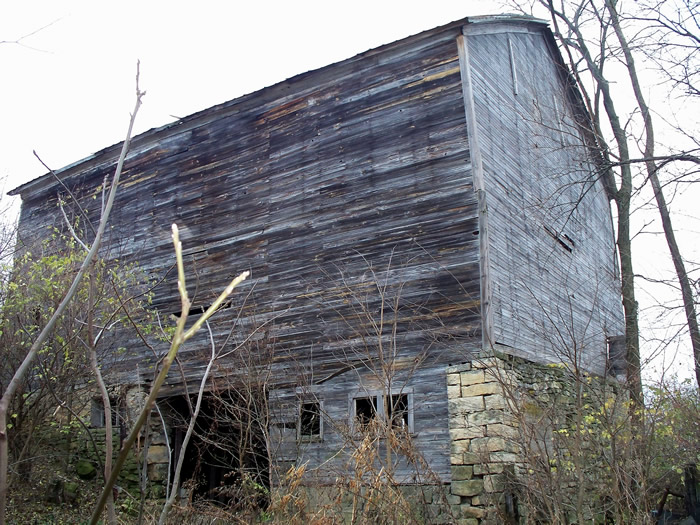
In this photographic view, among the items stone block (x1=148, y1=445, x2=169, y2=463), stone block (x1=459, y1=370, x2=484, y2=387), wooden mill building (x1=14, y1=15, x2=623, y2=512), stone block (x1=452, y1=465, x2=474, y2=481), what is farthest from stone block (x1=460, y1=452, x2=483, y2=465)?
stone block (x1=148, y1=445, x2=169, y2=463)

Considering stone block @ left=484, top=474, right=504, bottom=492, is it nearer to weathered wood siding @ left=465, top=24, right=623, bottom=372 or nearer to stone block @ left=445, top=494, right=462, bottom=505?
stone block @ left=445, top=494, right=462, bottom=505

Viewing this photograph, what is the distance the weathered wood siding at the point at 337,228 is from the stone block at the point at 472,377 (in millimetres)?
338

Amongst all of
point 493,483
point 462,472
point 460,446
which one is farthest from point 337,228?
point 493,483

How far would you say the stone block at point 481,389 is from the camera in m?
9.20

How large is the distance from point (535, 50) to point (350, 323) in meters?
7.89

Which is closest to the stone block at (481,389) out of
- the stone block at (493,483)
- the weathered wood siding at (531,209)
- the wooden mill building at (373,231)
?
the wooden mill building at (373,231)

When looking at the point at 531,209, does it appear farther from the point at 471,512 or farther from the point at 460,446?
the point at 471,512

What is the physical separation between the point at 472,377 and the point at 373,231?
3.01 m

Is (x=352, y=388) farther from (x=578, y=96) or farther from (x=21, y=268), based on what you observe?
(x=578, y=96)

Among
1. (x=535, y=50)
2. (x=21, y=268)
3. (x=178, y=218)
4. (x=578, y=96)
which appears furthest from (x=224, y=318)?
(x=578, y=96)

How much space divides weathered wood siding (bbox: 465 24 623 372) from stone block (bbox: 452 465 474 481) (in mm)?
1889

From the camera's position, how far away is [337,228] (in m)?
11.4

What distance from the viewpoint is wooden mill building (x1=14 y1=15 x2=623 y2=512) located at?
10055 millimetres

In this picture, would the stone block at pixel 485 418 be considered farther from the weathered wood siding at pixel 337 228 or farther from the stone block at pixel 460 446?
the weathered wood siding at pixel 337 228
